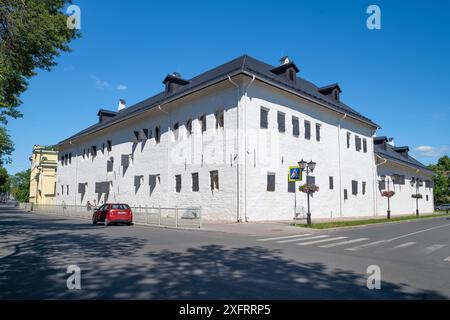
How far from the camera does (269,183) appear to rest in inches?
911

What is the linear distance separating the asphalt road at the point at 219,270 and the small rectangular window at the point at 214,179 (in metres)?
11.7

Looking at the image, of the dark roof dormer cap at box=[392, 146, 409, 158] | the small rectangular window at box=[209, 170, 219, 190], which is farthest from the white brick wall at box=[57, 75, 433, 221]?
the dark roof dormer cap at box=[392, 146, 409, 158]

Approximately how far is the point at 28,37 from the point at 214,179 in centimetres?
1436

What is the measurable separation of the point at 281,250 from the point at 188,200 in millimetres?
15831

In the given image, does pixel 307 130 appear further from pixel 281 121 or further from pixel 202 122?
pixel 202 122

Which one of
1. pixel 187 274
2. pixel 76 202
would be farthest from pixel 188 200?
pixel 76 202

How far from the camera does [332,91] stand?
33875 millimetres

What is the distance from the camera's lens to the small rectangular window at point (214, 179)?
23.5 metres

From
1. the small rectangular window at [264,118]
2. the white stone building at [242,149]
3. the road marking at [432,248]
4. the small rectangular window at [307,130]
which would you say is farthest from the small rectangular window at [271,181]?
the road marking at [432,248]

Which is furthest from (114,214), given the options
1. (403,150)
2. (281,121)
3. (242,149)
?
(403,150)

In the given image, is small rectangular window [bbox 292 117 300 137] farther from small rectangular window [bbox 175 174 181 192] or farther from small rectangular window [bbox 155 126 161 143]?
small rectangular window [bbox 155 126 161 143]

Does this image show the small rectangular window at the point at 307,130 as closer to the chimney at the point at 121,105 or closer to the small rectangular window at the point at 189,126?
the small rectangular window at the point at 189,126
